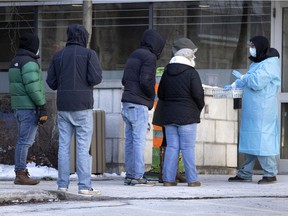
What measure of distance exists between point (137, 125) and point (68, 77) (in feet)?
4.78

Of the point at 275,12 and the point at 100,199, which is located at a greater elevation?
the point at 275,12

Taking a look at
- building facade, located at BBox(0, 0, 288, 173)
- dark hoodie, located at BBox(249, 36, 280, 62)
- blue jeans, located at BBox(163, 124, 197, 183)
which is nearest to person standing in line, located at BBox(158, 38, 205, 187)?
blue jeans, located at BBox(163, 124, 197, 183)

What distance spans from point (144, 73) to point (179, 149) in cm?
102

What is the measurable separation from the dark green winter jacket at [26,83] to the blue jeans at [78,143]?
1.22m

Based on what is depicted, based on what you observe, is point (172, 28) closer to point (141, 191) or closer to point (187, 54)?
point (187, 54)

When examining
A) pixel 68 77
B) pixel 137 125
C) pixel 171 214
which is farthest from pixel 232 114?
pixel 171 214

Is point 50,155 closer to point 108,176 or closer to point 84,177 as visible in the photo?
Answer: point 108,176

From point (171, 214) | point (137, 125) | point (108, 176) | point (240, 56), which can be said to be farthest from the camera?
point (240, 56)

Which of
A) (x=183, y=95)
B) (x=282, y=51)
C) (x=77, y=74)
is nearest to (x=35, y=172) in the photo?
(x=183, y=95)

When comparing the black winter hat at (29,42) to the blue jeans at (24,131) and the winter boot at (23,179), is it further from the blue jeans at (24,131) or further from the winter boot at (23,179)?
the winter boot at (23,179)

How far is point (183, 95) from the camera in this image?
10.7 m

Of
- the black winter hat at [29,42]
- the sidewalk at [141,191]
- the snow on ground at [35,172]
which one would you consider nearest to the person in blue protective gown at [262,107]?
the sidewalk at [141,191]

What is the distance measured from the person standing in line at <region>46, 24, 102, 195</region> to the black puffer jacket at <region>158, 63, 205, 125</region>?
1.47 m

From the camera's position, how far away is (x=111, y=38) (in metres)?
14.9
